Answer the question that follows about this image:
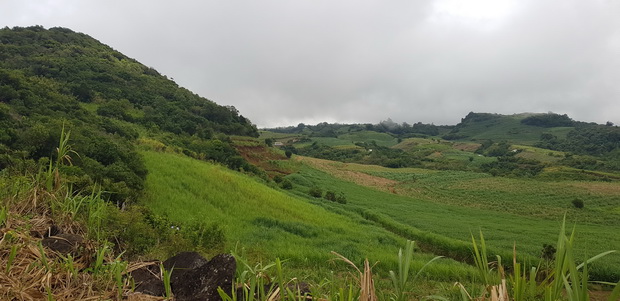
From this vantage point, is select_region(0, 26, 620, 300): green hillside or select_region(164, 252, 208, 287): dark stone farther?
select_region(164, 252, 208, 287): dark stone

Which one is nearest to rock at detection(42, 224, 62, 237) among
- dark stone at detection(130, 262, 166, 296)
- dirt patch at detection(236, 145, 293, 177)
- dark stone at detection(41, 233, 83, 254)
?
dark stone at detection(41, 233, 83, 254)

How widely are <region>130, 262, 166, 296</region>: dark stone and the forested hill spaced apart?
142 cm

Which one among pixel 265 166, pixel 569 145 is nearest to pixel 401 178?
pixel 265 166

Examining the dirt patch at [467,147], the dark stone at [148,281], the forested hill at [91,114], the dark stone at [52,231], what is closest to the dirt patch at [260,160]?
the forested hill at [91,114]

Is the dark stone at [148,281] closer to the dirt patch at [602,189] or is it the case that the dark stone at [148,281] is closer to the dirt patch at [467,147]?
the dirt patch at [602,189]

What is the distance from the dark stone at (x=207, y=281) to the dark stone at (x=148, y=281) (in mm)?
194

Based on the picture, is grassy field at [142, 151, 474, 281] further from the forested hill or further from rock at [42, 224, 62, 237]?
rock at [42, 224, 62, 237]

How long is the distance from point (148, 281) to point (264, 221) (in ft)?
39.6

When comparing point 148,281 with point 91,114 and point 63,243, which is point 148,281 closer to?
point 63,243

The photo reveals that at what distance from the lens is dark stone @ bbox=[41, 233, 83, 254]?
3.15m

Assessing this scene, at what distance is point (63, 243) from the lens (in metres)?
3.23

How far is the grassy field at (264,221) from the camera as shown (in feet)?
36.1

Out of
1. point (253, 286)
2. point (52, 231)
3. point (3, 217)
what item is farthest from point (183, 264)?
point (253, 286)

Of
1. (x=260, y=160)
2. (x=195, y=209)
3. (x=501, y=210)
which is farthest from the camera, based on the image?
(x=260, y=160)
